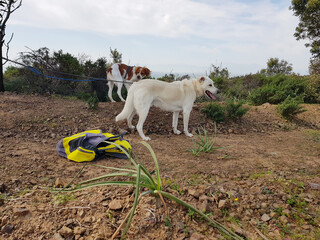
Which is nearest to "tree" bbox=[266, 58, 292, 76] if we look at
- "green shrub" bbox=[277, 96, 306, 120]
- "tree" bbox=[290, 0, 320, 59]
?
"tree" bbox=[290, 0, 320, 59]

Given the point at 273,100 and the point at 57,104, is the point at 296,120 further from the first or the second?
the point at 57,104

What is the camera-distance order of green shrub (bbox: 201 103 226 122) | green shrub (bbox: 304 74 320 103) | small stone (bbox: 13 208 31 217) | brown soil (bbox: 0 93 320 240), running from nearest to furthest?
brown soil (bbox: 0 93 320 240)
small stone (bbox: 13 208 31 217)
green shrub (bbox: 201 103 226 122)
green shrub (bbox: 304 74 320 103)

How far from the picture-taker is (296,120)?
7121mm

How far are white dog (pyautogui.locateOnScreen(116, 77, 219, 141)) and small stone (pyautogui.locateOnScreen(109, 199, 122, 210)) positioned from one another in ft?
9.52

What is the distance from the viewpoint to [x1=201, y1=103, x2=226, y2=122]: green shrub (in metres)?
6.27

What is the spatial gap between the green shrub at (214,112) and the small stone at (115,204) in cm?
499

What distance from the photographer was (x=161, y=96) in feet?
16.0

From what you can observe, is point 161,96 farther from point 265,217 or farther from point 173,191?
point 265,217

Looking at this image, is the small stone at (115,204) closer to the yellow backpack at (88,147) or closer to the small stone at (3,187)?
the small stone at (3,187)

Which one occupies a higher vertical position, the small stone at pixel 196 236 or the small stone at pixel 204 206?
the small stone at pixel 204 206

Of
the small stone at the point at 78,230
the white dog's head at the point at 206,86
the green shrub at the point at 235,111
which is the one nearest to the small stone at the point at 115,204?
the small stone at the point at 78,230

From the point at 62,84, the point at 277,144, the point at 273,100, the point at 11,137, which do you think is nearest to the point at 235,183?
the point at 277,144

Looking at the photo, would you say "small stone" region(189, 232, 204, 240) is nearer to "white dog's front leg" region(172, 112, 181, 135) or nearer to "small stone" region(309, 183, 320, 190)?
"small stone" region(309, 183, 320, 190)

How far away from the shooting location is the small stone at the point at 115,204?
1691 mm
